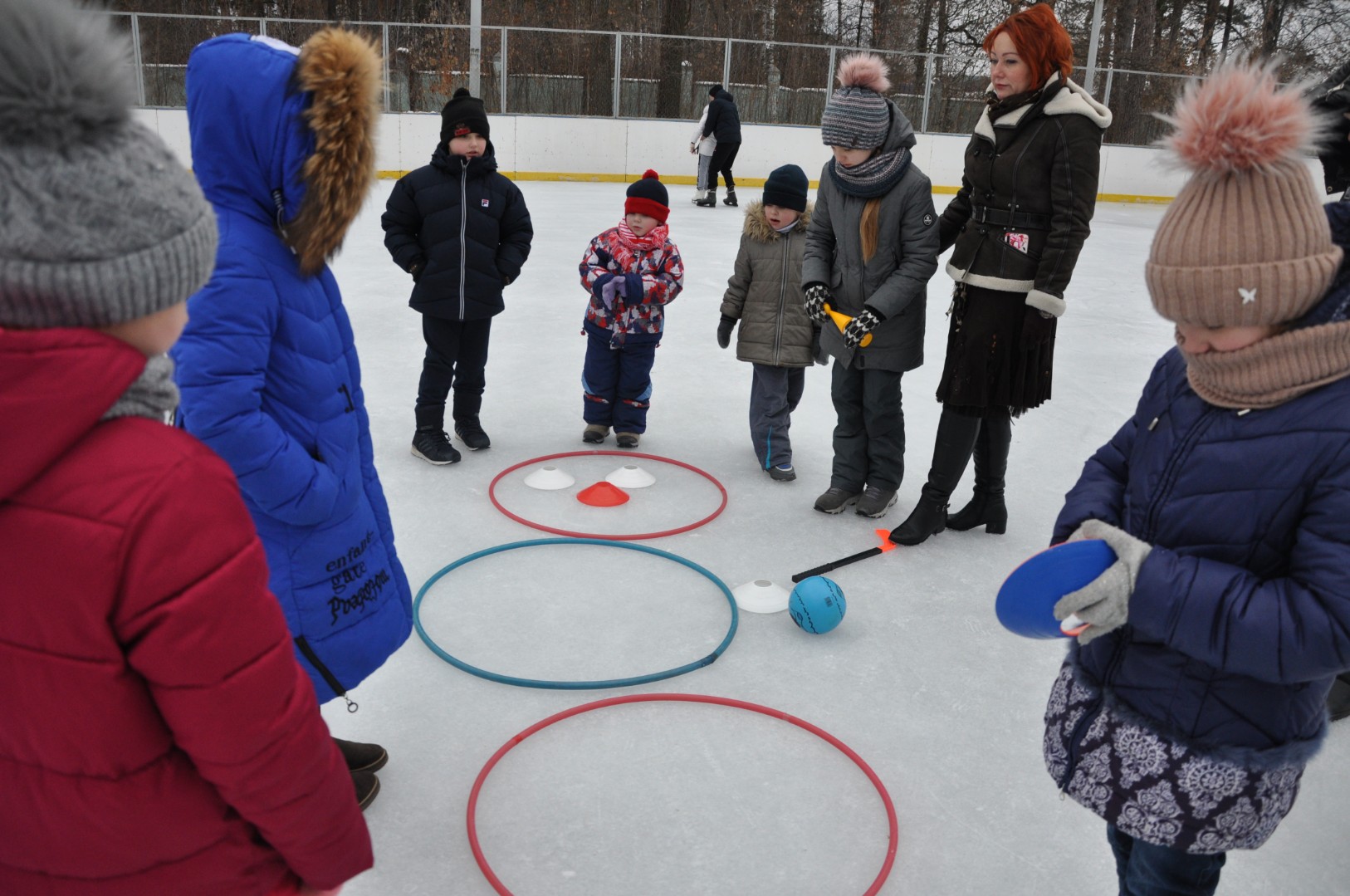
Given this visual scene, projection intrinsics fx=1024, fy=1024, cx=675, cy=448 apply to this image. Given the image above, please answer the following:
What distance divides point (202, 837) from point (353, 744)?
1.48m

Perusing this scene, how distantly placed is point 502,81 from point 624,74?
2.23 metres

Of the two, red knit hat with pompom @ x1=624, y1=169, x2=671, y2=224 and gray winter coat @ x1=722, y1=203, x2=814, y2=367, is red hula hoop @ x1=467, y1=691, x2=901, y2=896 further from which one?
red knit hat with pompom @ x1=624, y1=169, x2=671, y2=224

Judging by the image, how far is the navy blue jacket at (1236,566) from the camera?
1.43 m

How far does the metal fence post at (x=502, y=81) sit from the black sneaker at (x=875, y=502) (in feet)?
48.6

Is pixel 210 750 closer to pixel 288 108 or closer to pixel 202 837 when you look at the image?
pixel 202 837

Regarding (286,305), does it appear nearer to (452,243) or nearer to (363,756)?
(363,756)

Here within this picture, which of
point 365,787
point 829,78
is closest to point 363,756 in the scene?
point 365,787

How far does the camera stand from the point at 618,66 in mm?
17781

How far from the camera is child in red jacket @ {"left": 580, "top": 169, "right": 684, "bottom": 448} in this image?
482 centimetres

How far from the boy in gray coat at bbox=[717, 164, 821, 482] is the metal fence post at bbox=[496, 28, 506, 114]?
45.9 feet

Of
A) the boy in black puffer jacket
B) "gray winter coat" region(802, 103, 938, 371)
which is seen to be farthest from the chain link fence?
"gray winter coat" region(802, 103, 938, 371)

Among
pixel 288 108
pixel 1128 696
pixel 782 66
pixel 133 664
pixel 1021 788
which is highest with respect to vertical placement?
pixel 782 66

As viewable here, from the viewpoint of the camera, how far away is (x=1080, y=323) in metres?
8.65

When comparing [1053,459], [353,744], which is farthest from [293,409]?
[1053,459]
